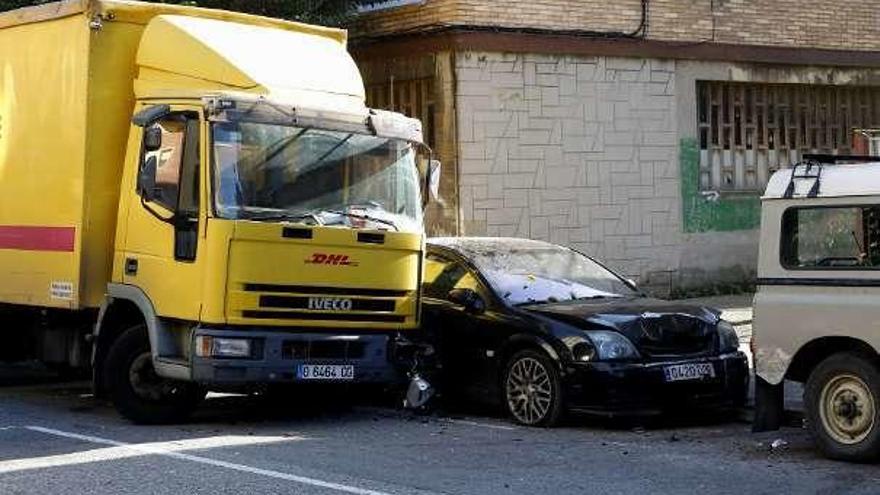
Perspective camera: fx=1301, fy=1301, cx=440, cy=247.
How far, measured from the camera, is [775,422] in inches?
345

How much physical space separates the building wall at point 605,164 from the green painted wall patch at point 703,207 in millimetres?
15

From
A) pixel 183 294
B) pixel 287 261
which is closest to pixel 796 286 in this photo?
pixel 287 261

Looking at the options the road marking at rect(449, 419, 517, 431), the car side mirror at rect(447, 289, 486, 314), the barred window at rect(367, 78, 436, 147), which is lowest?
the road marking at rect(449, 419, 517, 431)

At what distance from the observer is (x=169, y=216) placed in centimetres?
960

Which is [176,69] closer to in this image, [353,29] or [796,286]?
[796,286]

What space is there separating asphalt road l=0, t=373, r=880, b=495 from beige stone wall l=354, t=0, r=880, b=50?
6.97 meters

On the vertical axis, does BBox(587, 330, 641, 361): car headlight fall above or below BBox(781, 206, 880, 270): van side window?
Answer: below

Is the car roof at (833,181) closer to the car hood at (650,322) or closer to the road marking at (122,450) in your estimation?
the car hood at (650,322)

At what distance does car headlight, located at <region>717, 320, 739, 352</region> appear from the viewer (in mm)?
10164

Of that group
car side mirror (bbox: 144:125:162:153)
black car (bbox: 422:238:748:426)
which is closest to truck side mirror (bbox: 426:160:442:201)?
black car (bbox: 422:238:748:426)

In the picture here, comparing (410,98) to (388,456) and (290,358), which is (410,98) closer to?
(290,358)

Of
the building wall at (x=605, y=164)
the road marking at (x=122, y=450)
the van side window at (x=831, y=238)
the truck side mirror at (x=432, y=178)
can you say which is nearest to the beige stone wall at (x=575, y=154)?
the building wall at (x=605, y=164)

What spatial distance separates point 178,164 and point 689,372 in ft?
13.5

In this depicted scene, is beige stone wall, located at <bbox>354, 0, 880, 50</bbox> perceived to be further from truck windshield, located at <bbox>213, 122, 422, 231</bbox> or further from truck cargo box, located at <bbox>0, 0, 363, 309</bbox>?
truck windshield, located at <bbox>213, 122, 422, 231</bbox>
